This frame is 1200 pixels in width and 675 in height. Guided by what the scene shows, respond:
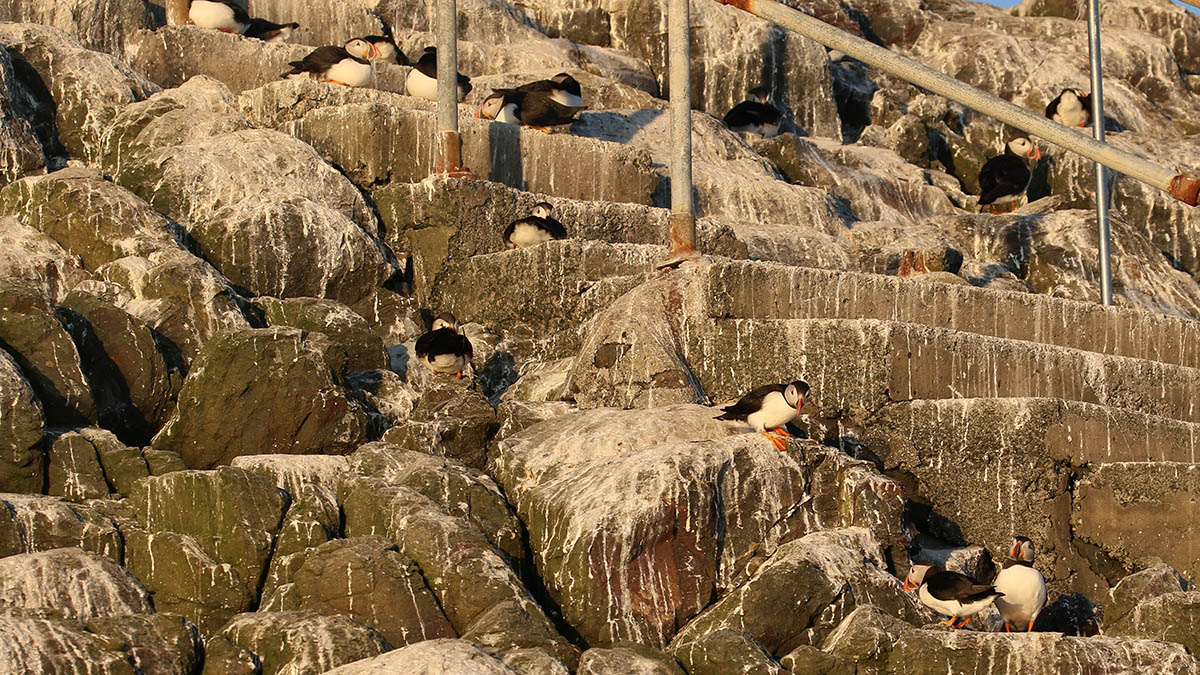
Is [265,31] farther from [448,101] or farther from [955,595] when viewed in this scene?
[955,595]

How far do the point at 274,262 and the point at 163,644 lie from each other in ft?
23.5

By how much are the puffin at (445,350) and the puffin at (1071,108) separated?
14144mm

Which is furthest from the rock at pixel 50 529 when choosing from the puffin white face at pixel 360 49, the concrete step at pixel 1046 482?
the puffin white face at pixel 360 49

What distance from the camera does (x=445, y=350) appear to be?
51.6ft

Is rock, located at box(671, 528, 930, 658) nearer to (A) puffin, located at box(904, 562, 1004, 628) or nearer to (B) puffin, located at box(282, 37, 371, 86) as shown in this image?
(A) puffin, located at box(904, 562, 1004, 628)

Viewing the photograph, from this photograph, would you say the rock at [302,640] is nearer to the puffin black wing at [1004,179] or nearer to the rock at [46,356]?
the rock at [46,356]

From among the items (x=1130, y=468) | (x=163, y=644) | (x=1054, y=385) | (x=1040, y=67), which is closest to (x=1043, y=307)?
(x=1054, y=385)

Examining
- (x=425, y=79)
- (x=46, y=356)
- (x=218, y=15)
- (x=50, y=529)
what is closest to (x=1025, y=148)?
(x=425, y=79)

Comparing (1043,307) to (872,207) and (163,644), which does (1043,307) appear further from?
(163,644)

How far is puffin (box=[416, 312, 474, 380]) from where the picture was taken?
15.8 metres

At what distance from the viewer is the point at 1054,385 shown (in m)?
16.3

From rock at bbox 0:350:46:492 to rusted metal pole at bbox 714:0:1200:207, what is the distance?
5861mm

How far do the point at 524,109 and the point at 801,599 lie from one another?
965cm

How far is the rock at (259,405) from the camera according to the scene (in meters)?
14.1
